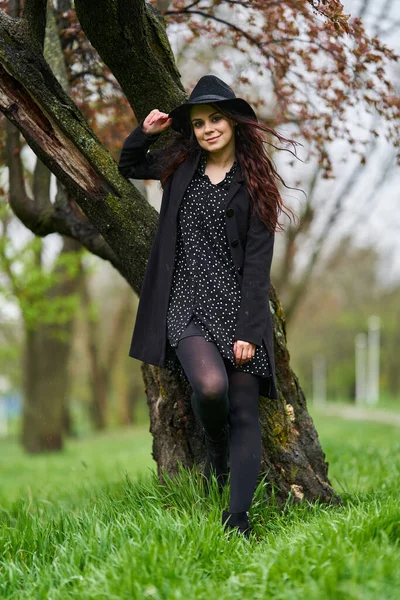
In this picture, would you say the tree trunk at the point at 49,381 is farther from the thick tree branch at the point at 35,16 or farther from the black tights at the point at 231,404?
the black tights at the point at 231,404

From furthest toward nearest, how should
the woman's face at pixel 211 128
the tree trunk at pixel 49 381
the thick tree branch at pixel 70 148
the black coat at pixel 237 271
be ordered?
the tree trunk at pixel 49 381 < the thick tree branch at pixel 70 148 < the woman's face at pixel 211 128 < the black coat at pixel 237 271

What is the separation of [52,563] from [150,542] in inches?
18.9

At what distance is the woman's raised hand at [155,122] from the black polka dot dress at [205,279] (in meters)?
0.38

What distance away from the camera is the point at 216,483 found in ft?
10.8

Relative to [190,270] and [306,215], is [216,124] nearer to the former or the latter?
[190,270]

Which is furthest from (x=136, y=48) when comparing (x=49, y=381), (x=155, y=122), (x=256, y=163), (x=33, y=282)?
(x=49, y=381)

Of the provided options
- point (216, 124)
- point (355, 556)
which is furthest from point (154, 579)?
point (216, 124)

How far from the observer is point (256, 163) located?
3432mm

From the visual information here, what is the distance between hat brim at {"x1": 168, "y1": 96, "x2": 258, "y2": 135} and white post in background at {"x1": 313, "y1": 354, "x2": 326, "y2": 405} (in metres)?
36.8

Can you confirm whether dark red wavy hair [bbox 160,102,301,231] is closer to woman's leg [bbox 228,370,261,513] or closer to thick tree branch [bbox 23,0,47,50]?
woman's leg [bbox 228,370,261,513]

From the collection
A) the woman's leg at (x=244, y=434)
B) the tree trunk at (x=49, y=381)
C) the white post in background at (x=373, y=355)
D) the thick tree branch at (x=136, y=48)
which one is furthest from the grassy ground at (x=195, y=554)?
the white post in background at (x=373, y=355)

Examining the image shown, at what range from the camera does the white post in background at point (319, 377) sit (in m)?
40.6

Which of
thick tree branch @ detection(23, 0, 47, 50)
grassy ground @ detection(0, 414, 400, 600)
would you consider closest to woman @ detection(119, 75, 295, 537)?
grassy ground @ detection(0, 414, 400, 600)

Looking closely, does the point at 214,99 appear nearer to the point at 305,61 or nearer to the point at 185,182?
the point at 185,182
